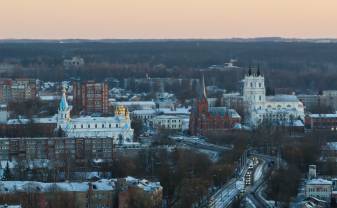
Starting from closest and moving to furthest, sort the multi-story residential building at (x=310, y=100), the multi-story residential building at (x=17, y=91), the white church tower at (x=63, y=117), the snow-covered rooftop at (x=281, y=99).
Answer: the white church tower at (x=63, y=117), the snow-covered rooftop at (x=281, y=99), the multi-story residential building at (x=310, y=100), the multi-story residential building at (x=17, y=91)

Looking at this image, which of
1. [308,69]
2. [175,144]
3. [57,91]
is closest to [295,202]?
[175,144]

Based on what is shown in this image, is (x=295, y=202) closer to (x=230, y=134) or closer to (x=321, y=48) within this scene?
(x=230, y=134)

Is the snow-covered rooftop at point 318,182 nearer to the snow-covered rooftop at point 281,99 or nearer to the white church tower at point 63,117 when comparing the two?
the white church tower at point 63,117

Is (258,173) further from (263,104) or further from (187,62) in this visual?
(187,62)

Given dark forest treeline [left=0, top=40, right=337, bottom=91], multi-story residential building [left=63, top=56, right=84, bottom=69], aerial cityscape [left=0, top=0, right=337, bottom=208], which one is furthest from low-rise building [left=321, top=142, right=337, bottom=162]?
multi-story residential building [left=63, top=56, right=84, bottom=69]

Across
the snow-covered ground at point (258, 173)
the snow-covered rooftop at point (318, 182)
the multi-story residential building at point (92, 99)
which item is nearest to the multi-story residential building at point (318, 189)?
the snow-covered rooftop at point (318, 182)

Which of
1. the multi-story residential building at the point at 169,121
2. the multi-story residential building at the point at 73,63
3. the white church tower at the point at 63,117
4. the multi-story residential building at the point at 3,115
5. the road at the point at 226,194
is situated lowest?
the multi-story residential building at the point at 169,121
